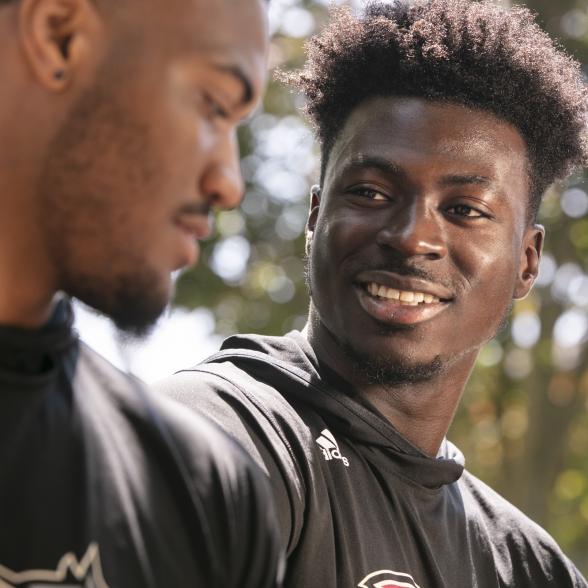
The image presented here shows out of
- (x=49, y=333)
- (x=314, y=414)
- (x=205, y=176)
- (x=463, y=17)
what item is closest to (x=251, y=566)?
(x=49, y=333)

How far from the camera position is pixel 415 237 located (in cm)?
331

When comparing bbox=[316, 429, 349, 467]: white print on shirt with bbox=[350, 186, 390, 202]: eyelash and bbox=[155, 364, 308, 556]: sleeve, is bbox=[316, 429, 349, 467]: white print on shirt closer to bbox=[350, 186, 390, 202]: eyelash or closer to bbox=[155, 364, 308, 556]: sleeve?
bbox=[155, 364, 308, 556]: sleeve

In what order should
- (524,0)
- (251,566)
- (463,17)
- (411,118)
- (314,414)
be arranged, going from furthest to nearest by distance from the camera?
(524,0), (463,17), (411,118), (314,414), (251,566)

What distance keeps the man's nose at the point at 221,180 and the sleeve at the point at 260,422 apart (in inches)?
32.2

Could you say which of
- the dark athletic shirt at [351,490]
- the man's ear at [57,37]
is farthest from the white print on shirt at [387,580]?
the man's ear at [57,37]

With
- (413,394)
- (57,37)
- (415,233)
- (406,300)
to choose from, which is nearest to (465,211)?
(415,233)

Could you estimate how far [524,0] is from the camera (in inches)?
373

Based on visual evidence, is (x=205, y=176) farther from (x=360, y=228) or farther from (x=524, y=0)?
(x=524, y=0)

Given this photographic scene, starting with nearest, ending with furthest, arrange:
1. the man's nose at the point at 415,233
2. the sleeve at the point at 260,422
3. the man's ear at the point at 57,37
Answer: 1. the man's ear at the point at 57,37
2. the sleeve at the point at 260,422
3. the man's nose at the point at 415,233

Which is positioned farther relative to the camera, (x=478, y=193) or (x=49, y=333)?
(x=478, y=193)

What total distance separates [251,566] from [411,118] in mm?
1638

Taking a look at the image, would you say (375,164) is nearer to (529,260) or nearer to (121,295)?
(529,260)

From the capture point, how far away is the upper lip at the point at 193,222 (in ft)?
7.05

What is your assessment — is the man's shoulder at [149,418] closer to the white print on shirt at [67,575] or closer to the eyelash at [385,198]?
the white print on shirt at [67,575]
